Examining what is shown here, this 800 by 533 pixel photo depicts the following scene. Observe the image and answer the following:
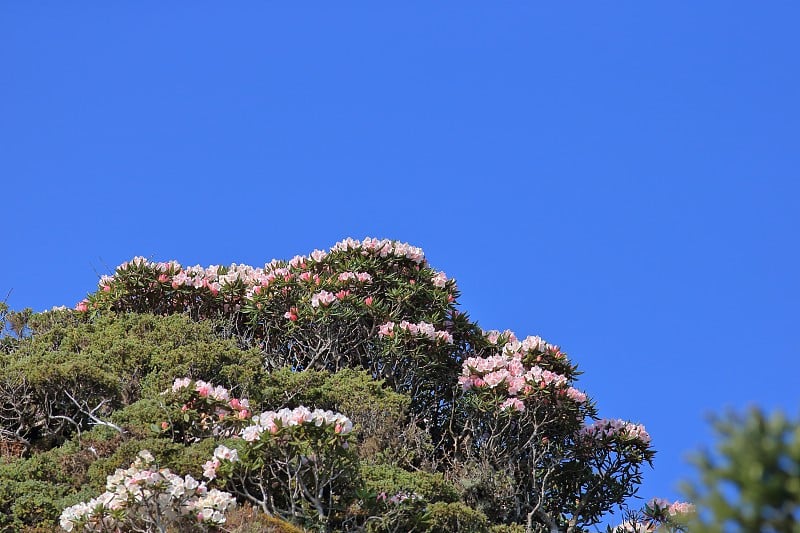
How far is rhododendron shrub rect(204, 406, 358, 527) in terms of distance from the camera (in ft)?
30.4

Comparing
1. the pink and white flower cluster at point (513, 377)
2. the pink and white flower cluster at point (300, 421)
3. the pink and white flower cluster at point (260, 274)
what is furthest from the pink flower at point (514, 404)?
the pink and white flower cluster at point (300, 421)

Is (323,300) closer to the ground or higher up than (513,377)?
higher up

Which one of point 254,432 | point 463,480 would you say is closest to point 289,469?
point 254,432

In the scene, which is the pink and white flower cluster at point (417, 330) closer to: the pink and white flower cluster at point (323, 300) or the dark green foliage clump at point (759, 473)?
the pink and white flower cluster at point (323, 300)

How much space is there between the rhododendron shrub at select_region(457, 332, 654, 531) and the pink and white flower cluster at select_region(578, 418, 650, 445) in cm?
1

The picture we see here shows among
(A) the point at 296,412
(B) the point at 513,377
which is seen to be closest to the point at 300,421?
(A) the point at 296,412

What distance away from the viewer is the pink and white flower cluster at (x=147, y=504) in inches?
342

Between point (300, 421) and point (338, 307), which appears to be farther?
point (338, 307)

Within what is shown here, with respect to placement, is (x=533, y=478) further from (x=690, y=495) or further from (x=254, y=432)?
(x=690, y=495)

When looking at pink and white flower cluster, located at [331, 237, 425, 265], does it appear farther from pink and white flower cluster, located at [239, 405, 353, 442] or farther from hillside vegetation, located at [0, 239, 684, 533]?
pink and white flower cluster, located at [239, 405, 353, 442]

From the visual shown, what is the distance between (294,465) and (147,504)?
1.39 meters

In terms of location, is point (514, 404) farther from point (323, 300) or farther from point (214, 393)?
point (214, 393)

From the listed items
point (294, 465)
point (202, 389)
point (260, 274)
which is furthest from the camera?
point (260, 274)

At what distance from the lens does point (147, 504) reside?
871 centimetres
